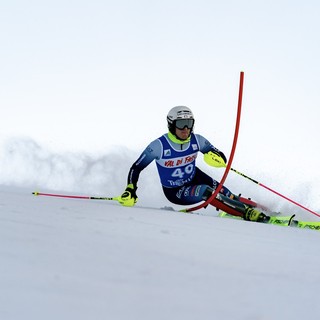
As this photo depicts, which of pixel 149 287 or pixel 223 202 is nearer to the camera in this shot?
pixel 149 287

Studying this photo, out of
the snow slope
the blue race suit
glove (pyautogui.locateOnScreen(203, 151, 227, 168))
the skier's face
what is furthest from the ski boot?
the snow slope

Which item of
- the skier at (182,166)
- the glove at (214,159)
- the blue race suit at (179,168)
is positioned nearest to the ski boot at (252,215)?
the skier at (182,166)

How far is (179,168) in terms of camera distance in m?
6.07

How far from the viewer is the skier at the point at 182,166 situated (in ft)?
18.8

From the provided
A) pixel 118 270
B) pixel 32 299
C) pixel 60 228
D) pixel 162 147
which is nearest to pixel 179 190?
pixel 162 147

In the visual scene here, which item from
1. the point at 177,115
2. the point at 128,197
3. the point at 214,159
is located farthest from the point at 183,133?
the point at 128,197

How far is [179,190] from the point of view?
618 cm

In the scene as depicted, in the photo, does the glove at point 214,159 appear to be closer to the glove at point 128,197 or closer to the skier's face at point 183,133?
the skier's face at point 183,133

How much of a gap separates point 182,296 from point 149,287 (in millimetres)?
101

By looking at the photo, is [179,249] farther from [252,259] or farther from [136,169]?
[136,169]

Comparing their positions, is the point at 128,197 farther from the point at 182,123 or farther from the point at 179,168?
the point at 182,123

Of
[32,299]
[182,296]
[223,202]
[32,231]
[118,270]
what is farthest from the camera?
[223,202]

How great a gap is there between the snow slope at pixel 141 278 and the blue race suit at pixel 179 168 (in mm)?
3599

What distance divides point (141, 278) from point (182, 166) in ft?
15.6
